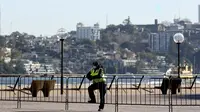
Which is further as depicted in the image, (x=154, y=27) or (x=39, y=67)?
(x=154, y=27)

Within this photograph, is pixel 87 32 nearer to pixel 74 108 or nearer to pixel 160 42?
pixel 160 42

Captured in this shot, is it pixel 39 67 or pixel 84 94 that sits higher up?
pixel 39 67

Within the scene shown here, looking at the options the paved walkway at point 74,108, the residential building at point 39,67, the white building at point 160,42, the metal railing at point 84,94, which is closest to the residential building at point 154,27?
the white building at point 160,42

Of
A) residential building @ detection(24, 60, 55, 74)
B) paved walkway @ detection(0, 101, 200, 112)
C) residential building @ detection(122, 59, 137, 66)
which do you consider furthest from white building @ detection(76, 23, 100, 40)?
paved walkway @ detection(0, 101, 200, 112)

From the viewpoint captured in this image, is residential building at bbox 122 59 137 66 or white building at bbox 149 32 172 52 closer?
residential building at bbox 122 59 137 66

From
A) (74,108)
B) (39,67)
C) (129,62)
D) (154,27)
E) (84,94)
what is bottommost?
(74,108)

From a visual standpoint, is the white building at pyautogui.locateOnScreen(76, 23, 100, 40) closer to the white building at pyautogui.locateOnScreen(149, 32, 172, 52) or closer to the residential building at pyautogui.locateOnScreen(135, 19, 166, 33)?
the residential building at pyautogui.locateOnScreen(135, 19, 166, 33)

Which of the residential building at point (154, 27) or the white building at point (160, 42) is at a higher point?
the residential building at point (154, 27)

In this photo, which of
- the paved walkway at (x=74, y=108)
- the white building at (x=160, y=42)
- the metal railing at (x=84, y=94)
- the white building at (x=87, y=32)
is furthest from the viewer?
the white building at (x=87, y=32)

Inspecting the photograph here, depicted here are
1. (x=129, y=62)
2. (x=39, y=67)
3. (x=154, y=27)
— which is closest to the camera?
(x=39, y=67)

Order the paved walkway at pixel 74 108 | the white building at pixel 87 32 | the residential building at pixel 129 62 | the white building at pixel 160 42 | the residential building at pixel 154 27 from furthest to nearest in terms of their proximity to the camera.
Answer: the residential building at pixel 154 27
the white building at pixel 87 32
the white building at pixel 160 42
the residential building at pixel 129 62
the paved walkway at pixel 74 108

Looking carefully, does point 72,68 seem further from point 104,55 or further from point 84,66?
point 104,55

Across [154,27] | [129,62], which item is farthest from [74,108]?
[154,27]

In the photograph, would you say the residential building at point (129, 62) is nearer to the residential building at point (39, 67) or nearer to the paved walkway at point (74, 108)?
the residential building at point (39, 67)
